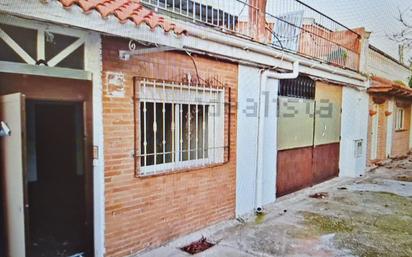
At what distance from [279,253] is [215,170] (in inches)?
72.2

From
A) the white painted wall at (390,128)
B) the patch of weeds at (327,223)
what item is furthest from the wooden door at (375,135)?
the patch of weeds at (327,223)

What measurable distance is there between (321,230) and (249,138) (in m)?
2.25

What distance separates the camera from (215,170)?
243 inches

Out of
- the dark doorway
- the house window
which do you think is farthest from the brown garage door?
the house window

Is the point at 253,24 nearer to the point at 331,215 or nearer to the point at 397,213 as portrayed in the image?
the point at 331,215

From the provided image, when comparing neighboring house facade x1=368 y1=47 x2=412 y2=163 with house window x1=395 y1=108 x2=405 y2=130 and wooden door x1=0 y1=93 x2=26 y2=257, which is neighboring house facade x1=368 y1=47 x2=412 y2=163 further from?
wooden door x1=0 y1=93 x2=26 y2=257

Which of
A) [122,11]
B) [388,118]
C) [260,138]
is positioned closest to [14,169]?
[122,11]

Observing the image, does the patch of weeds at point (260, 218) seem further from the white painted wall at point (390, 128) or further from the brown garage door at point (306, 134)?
the white painted wall at point (390, 128)

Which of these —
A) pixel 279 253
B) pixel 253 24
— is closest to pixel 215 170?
pixel 279 253

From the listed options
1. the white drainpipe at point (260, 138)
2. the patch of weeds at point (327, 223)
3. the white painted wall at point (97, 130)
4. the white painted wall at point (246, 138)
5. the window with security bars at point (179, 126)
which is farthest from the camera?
the white drainpipe at point (260, 138)

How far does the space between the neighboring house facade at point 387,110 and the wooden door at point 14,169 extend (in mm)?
12096

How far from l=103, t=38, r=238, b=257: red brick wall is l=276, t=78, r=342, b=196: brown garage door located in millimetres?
2701

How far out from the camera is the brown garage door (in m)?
8.53

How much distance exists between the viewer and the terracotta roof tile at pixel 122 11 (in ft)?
9.91
